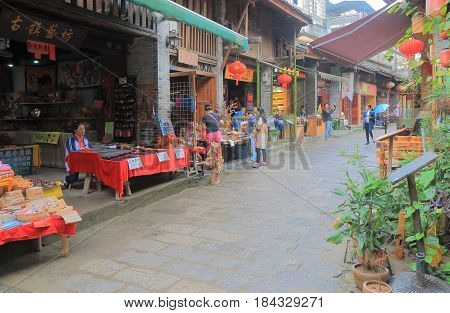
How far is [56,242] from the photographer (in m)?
5.29

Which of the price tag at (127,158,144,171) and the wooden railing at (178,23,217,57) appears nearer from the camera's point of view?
the price tag at (127,158,144,171)

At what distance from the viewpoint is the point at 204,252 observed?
187 inches

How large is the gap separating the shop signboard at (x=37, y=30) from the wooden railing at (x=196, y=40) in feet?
10.8

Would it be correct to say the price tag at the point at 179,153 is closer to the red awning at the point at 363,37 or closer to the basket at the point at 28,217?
the red awning at the point at 363,37

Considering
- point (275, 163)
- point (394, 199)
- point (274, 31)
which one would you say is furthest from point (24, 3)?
point (274, 31)

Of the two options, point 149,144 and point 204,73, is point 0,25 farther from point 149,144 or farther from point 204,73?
point 204,73

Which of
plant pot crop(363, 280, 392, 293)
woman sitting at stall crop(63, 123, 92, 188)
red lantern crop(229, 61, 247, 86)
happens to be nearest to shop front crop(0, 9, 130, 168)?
woman sitting at stall crop(63, 123, 92, 188)

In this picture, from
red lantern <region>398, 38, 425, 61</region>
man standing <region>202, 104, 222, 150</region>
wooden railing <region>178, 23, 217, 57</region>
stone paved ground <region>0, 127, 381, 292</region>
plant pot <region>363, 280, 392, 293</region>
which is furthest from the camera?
wooden railing <region>178, 23, 217, 57</region>

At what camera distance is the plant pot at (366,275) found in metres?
3.53

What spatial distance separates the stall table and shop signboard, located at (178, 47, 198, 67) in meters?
7.30

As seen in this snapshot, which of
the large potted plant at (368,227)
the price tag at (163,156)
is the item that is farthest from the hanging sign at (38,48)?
the large potted plant at (368,227)

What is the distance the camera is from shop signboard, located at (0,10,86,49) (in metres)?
7.18

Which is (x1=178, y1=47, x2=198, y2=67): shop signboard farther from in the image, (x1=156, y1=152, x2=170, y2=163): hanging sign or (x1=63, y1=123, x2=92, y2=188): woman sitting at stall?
(x1=63, y1=123, x2=92, y2=188): woman sitting at stall

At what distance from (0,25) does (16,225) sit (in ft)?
15.1
